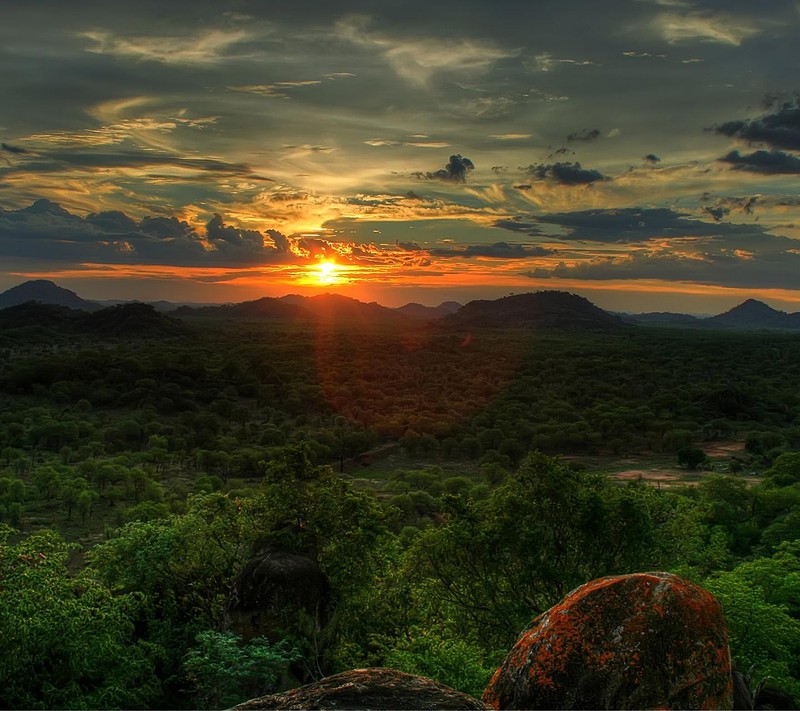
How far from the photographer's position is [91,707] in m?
17.2

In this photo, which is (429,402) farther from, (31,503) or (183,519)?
(183,519)

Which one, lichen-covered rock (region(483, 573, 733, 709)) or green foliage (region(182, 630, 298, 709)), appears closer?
lichen-covered rock (region(483, 573, 733, 709))

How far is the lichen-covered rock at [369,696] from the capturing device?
6.79m

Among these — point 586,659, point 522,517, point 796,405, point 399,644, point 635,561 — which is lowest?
point 796,405

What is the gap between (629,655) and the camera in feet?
31.4

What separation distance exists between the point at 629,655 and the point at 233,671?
10456mm

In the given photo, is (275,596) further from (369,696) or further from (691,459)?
(691,459)

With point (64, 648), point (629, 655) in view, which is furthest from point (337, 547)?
point (629, 655)

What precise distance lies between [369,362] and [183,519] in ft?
437

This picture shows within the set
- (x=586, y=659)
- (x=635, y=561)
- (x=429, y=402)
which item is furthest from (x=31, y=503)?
(x=429, y=402)

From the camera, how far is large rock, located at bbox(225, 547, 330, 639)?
19.4m

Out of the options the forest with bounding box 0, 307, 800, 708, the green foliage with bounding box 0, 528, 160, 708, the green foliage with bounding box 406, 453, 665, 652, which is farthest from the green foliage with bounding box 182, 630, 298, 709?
the green foliage with bounding box 406, 453, 665, 652

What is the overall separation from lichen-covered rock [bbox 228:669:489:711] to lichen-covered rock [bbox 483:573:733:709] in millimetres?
3172

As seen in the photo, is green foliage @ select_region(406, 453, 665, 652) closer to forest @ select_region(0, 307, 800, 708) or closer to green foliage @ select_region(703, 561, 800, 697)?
forest @ select_region(0, 307, 800, 708)
